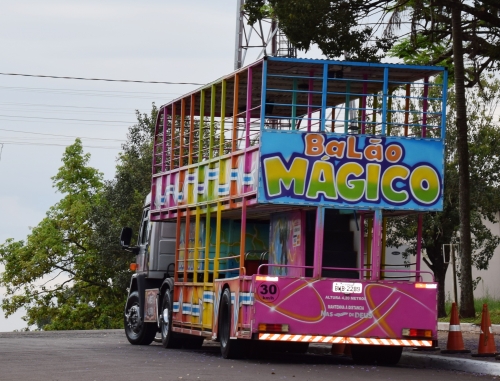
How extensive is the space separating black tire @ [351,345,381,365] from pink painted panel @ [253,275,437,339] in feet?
4.63

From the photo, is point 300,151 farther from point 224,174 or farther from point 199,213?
point 199,213

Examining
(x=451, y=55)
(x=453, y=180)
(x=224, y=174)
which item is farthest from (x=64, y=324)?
(x=224, y=174)

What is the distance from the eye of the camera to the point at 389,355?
17.1m

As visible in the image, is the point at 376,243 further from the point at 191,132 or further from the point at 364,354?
the point at 191,132

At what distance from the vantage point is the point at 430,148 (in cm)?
1650

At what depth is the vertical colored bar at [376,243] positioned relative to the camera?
16.1m

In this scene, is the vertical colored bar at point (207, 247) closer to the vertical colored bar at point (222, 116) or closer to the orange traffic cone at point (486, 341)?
the vertical colored bar at point (222, 116)

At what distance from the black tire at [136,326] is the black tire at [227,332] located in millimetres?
4851

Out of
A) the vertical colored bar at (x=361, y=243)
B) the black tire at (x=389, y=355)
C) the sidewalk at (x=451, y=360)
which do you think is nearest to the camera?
the sidewalk at (x=451, y=360)

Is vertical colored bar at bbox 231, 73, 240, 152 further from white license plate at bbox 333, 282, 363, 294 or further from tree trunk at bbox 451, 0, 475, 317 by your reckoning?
tree trunk at bbox 451, 0, 475, 317

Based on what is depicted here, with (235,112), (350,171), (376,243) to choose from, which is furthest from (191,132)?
(376,243)

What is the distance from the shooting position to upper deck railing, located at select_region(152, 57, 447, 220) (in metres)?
16.1

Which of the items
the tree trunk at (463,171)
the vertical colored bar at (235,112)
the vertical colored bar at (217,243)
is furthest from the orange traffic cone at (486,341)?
the tree trunk at (463,171)

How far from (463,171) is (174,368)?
1176 cm
